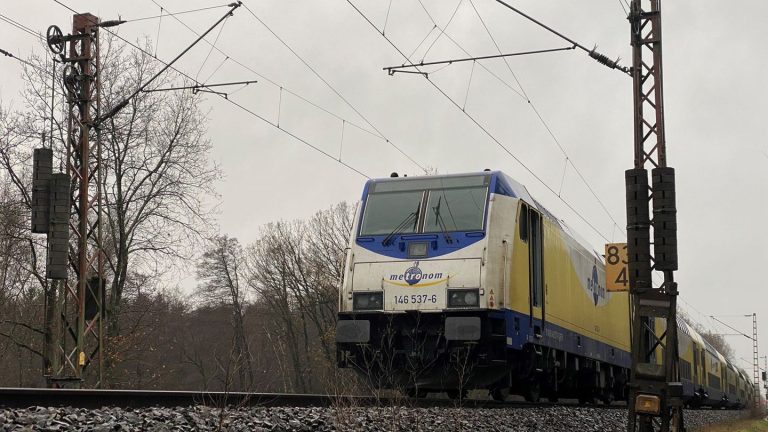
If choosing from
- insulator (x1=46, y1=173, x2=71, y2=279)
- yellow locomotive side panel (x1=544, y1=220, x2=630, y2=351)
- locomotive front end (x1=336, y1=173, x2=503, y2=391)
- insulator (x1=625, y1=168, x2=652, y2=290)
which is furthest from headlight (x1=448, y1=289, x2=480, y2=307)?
insulator (x1=46, y1=173, x2=71, y2=279)

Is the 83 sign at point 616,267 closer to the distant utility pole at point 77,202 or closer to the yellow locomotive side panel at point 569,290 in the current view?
the yellow locomotive side panel at point 569,290

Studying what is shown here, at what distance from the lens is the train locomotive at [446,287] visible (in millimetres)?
13539

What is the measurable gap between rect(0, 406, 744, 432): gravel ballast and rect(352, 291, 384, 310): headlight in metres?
2.37

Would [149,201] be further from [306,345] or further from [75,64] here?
[306,345]

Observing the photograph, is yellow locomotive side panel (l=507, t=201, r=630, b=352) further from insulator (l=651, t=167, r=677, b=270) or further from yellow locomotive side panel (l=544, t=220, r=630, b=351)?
insulator (l=651, t=167, r=677, b=270)

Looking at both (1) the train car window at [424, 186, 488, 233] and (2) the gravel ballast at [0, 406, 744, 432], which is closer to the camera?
(2) the gravel ballast at [0, 406, 744, 432]

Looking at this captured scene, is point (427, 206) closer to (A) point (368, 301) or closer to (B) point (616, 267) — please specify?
(A) point (368, 301)

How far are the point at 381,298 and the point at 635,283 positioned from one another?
12.0 ft

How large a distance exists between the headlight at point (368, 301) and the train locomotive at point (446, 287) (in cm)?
2

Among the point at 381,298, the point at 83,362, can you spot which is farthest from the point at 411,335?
the point at 83,362

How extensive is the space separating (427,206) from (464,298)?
176 cm

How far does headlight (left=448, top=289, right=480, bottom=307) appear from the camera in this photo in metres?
13.4

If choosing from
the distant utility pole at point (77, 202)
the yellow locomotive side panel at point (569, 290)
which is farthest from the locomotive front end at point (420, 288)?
the distant utility pole at point (77, 202)

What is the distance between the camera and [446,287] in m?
13.6
